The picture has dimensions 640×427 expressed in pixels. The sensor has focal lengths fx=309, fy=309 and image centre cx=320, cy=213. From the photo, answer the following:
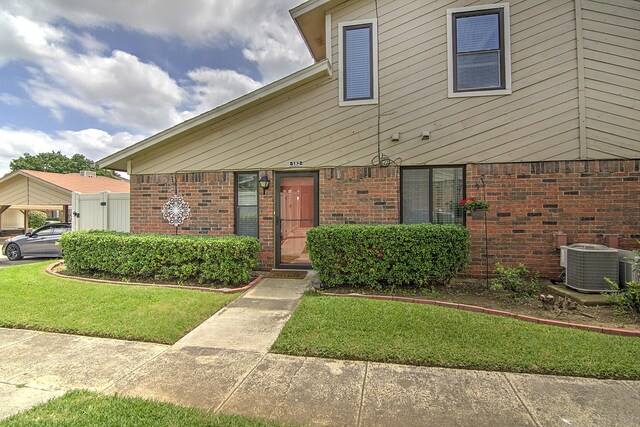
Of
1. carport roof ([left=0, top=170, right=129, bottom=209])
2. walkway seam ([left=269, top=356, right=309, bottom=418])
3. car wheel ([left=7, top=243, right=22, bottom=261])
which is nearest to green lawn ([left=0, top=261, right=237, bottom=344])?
walkway seam ([left=269, top=356, right=309, bottom=418])

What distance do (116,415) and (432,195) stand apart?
19.7 feet

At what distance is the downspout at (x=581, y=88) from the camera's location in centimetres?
588

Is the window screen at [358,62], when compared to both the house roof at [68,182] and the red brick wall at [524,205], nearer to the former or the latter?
the red brick wall at [524,205]

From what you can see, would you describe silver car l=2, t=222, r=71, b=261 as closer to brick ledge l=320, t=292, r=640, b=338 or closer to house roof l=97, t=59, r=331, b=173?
house roof l=97, t=59, r=331, b=173

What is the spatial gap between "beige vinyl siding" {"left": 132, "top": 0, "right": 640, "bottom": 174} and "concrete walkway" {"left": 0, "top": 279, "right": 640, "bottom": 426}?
4.43m

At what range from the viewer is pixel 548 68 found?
6.03 metres

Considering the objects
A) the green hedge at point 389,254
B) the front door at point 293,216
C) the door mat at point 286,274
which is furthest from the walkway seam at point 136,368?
the front door at point 293,216

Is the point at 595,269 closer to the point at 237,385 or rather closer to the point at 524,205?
the point at 524,205

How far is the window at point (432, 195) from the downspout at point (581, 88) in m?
2.19

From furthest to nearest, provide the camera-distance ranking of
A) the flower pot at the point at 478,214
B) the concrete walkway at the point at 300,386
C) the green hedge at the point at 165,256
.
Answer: the flower pot at the point at 478,214
the green hedge at the point at 165,256
the concrete walkway at the point at 300,386

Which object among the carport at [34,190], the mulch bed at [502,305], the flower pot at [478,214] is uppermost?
the carport at [34,190]

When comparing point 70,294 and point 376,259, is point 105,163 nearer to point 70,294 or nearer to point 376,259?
point 70,294

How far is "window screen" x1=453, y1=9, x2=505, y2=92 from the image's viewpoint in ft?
20.5

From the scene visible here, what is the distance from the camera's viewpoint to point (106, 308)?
4609 mm
